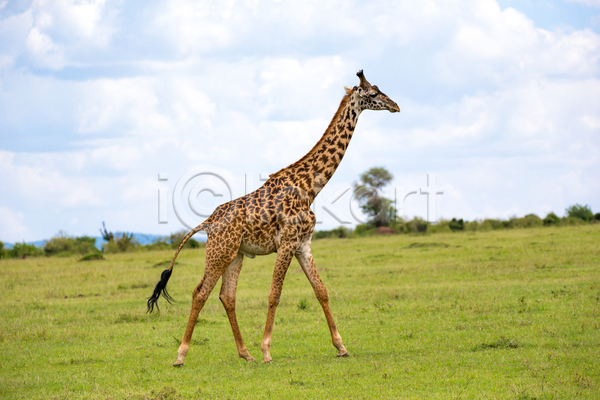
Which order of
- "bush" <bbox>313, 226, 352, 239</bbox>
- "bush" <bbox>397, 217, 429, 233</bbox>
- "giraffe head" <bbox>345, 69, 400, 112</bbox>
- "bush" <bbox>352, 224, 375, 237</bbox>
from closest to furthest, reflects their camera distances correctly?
"giraffe head" <bbox>345, 69, 400, 112</bbox> → "bush" <bbox>397, 217, 429, 233</bbox> → "bush" <bbox>352, 224, 375, 237</bbox> → "bush" <bbox>313, 226, 352, 239</bbox>

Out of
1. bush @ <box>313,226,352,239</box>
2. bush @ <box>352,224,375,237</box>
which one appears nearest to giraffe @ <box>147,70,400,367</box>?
bush @ <box>352,224,375,237</box>

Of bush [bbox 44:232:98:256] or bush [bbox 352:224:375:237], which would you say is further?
bush [bbox 352:224:375:237]

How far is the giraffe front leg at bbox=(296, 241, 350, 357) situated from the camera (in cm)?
778

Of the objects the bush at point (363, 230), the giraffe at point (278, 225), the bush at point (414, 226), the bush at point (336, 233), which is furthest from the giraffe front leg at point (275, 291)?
the bush at point (336, 233)

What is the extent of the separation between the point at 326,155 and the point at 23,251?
30468mm

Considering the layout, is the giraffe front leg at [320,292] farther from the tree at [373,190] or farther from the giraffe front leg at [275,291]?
the tree at [373,190]

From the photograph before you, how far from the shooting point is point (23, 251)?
33938 mm

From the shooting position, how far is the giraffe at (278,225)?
7781 millimetres

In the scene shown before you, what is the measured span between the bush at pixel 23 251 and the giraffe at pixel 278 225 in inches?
1114

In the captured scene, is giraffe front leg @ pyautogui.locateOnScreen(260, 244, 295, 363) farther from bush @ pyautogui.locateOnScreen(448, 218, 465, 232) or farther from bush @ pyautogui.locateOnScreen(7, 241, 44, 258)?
bush @ pyautogui.locateOnScreen(448, 218, 465, 232)

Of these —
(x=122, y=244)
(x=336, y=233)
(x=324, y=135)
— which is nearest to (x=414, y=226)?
(x=336, y=233)

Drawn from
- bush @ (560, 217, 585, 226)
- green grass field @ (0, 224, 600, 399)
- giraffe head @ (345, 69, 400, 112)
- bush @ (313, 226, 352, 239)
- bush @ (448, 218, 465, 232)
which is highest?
giraffe head @ (345, 69, 400, 112)

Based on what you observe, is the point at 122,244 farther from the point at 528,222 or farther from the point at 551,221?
the point at 551,221

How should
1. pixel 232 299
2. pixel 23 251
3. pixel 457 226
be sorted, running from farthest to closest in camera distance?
pixel 457 226 < pixel 23 251 < pixel 232 299
